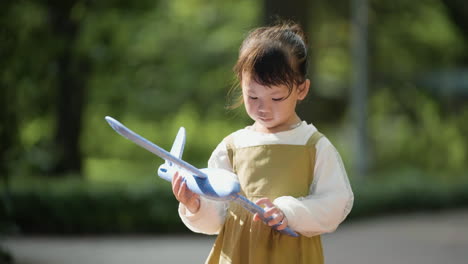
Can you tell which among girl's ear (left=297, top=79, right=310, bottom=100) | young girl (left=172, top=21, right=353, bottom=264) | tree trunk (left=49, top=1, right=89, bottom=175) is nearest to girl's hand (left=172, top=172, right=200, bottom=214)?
young girl (left=172, top=21, right=353, bottom=264)

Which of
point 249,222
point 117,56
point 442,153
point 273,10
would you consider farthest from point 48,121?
point 249,222

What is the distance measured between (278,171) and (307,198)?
0.14m

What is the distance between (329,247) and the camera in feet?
29.3

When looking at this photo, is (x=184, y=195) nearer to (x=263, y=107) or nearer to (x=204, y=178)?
(x=204, y=178)

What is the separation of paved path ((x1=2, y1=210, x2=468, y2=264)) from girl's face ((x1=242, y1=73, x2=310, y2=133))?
17.3 ft

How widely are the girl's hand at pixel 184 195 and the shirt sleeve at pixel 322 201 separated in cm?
28

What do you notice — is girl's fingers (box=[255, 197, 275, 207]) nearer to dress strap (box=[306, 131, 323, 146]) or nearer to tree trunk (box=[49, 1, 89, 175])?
dress strap (box=[306, 131, 323, 146])

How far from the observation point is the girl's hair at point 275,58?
8.95 feet

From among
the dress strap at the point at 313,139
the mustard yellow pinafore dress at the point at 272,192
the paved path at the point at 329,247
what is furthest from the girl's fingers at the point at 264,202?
the paved path at the point at 329,247

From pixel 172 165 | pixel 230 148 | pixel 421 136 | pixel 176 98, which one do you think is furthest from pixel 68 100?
pixel 172 165

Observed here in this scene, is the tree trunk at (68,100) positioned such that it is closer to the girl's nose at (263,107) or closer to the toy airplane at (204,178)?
the girl's nose at (263,107)

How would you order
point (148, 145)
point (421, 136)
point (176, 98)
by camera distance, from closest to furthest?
point (148, 145)
point (421, 136)
point (176, 98)

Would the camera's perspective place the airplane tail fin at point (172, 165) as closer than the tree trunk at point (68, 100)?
Yes

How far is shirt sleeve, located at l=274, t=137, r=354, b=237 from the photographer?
2688 millimetres
